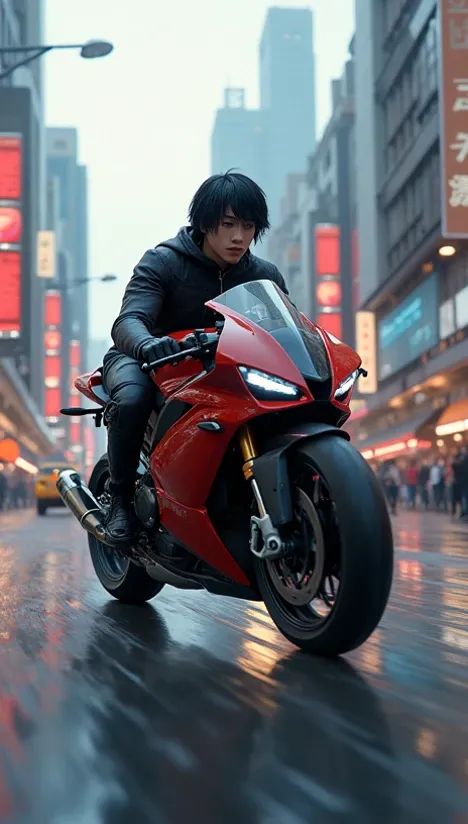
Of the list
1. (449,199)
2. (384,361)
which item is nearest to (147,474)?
(449,199)

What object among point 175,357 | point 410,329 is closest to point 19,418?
point 410,329

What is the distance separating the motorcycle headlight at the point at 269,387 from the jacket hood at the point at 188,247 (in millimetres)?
1036

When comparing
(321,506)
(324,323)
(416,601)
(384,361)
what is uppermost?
(324,323)

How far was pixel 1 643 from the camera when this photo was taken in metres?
3.76

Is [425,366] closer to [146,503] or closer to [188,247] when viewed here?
[188,247]

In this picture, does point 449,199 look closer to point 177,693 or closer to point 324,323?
point 177,693

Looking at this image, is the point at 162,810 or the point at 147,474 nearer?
the point at 162,810

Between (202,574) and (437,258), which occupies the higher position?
(437,258)

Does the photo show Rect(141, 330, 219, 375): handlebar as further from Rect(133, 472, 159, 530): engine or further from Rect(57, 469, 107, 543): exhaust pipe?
Rect(57, 469, 107, 543): exhaust pipe

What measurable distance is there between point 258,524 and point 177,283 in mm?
1385

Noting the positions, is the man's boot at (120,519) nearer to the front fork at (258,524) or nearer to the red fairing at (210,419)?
the red fairing at (210,419)

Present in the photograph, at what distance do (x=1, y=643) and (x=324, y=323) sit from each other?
55.4 meters

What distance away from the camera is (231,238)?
158 inches

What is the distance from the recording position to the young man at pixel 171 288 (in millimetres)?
4000
